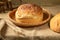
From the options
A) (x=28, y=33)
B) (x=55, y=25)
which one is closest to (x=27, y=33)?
(x=28, y=33)

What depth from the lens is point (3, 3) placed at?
85 cm

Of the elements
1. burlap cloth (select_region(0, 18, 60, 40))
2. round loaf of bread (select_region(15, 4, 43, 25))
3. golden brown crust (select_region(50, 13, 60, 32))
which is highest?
round loaf of bread (select_region(15, 4, 43, 25))

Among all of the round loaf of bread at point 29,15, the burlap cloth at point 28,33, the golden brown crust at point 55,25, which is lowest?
the burlap cloth at point 28,33

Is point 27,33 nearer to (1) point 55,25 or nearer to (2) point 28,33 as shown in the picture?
(2) point 28,33

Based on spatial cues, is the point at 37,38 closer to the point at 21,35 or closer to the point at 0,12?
the point at 21,35

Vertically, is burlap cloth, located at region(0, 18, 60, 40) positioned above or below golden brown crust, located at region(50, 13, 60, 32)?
below

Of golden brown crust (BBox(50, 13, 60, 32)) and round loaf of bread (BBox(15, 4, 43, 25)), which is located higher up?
round loaf of bread (BBox(15, 4, 43, 25))

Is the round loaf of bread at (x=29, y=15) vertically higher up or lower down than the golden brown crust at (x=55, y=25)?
higher up

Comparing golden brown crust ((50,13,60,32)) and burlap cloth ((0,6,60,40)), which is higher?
golden brown crust ((50,13,60,32))

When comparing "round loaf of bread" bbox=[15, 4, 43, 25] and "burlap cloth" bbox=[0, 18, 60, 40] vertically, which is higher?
"round loaf of bread" bbox=[15, 4, 43, 25]

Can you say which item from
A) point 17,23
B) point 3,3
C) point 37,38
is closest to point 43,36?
point 37,38

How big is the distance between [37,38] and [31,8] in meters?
0.15

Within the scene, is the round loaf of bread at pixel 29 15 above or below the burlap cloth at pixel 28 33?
above

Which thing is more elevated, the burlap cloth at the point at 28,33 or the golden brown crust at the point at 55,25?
the golden brown crust at the point at 55,25
